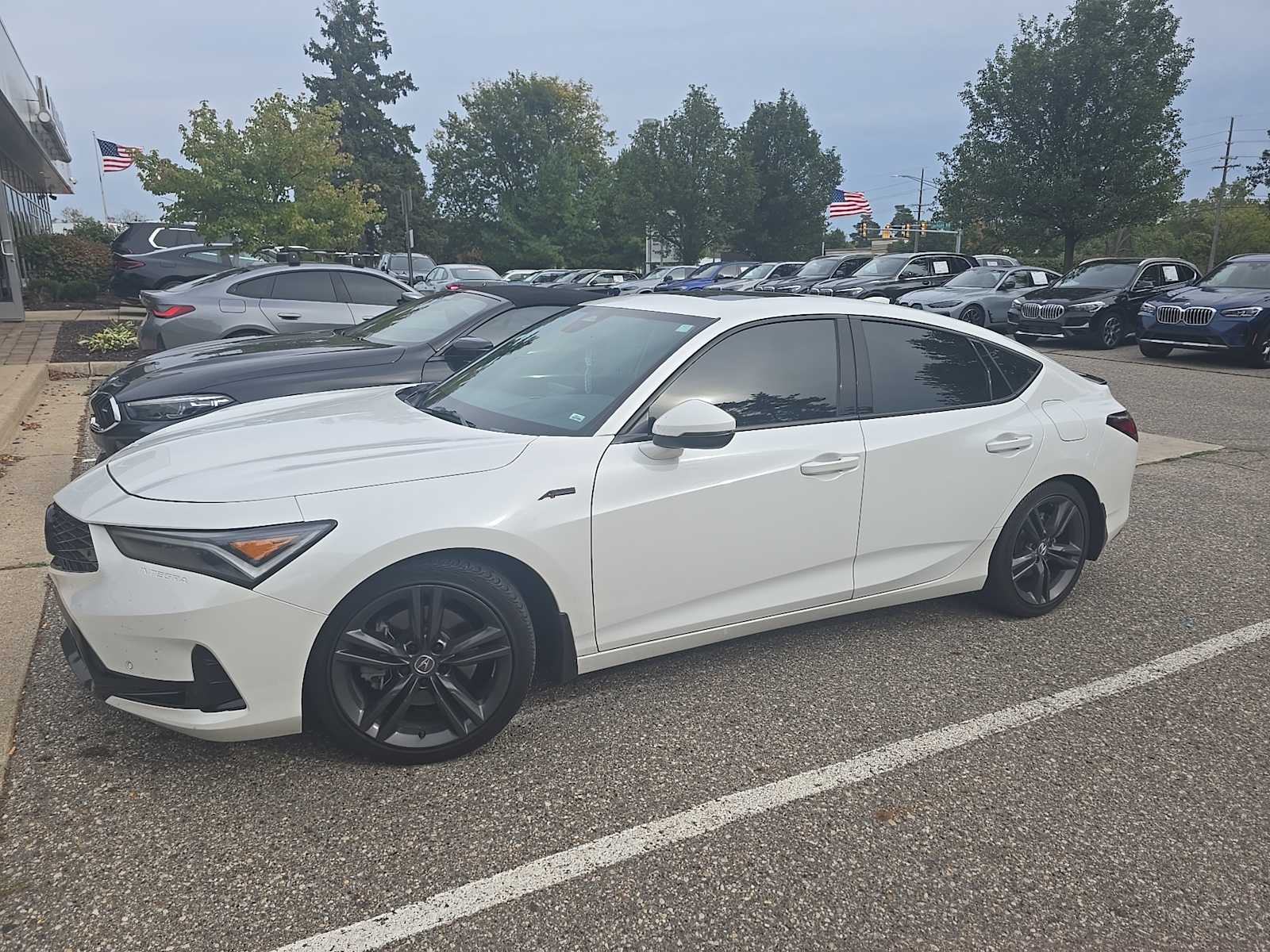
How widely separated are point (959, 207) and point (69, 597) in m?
29.0

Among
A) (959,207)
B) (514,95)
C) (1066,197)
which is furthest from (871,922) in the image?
(514,95)

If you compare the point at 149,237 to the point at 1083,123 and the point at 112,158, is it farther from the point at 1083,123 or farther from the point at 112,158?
the point at 1083,123

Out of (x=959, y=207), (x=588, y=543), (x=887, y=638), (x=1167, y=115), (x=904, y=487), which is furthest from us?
(x=959, y=207)

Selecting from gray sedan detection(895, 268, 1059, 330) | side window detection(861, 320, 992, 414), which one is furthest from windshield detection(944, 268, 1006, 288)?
side window detection(861, 320, 992, 414)

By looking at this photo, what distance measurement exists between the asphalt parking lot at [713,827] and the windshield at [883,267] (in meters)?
19.7

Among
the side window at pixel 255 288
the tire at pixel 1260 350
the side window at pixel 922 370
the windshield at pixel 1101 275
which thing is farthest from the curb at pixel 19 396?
the windshield at pixel 1101 275

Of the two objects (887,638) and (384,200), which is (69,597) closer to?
(887,638)

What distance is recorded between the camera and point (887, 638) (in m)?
4.03

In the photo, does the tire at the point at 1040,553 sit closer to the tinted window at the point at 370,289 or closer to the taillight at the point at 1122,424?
the taillight at the point at 1122,424

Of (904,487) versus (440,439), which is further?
(904,487)

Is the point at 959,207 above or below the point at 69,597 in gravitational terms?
above

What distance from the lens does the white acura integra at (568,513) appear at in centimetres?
264

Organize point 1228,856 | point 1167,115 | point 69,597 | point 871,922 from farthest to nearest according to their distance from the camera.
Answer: point 1167,115, point 69,597, point 1228,856, point 871,922

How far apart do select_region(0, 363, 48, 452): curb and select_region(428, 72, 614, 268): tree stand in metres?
38.6
